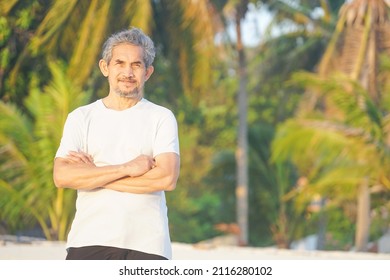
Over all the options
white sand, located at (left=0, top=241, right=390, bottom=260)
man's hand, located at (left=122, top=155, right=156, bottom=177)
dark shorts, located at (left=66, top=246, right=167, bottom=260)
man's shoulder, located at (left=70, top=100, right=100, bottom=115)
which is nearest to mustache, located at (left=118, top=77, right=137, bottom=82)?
man's shoulder, located at (left=70, top=100, right=100, bottom=115)

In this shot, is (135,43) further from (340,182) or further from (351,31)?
(351,31)

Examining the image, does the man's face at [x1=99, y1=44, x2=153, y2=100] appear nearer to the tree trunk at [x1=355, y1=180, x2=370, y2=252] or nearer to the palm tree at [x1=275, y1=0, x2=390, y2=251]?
the palm tree at [x1=275, y1=0, x2=390, y2=251]

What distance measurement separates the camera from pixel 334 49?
2089 centimetres

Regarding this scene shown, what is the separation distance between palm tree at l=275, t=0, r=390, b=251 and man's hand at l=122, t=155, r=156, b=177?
456 inches

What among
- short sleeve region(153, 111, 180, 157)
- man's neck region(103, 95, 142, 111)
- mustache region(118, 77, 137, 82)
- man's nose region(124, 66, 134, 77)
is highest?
man's nose region(124, 66, 134, 77)

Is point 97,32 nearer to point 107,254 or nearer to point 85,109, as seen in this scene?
point 85,109

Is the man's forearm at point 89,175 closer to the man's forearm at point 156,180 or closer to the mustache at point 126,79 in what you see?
the man's forearm at point 156,180

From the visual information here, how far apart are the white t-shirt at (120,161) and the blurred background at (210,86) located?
38.0 ft

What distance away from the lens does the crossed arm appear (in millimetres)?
3166

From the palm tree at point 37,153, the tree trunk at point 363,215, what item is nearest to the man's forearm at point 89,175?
the palm tree at point 37,153

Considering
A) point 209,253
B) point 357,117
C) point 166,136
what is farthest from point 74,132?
point 357,117

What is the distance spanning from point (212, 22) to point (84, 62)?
2.72m

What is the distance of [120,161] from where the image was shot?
323 cm

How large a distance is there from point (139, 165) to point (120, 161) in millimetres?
74
